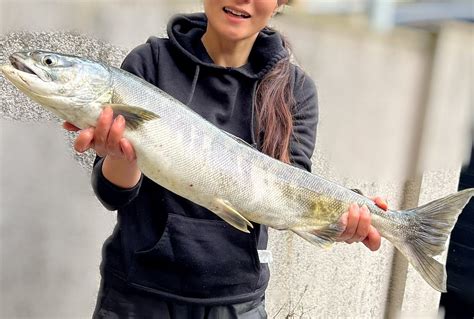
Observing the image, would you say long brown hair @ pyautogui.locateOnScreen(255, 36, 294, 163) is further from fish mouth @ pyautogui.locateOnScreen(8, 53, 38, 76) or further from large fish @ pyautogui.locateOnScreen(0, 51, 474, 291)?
fish mouth @ pyautogui.locateOnScreen(8, 53, 38, 76)

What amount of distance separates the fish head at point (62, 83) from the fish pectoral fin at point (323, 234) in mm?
823

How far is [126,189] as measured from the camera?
6.05 ft

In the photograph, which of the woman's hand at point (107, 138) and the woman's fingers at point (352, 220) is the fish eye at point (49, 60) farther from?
the woman's fingers at point (352, 220)

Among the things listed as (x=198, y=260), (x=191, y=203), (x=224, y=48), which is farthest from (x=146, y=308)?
(x=224, y=48)

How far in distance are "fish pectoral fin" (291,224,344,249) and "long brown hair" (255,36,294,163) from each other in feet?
0.85

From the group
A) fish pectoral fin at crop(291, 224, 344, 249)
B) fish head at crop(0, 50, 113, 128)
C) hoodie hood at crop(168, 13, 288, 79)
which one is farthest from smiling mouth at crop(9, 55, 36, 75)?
fish pectoral fin at crop(291, 224, 344, 249)

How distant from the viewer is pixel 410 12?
164 inches

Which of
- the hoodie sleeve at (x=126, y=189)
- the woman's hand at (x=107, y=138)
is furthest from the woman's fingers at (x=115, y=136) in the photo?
the hoodie sleeve at (x=126, y=189)

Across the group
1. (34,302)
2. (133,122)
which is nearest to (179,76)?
(133,122)

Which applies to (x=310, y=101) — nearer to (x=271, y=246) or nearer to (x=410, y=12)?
(x=271, y=246)

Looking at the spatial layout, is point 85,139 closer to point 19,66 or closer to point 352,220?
point 19,66

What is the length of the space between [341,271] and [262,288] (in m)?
2.07

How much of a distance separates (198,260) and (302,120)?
2.12ft

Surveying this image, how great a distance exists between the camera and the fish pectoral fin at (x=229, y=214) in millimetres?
1886
